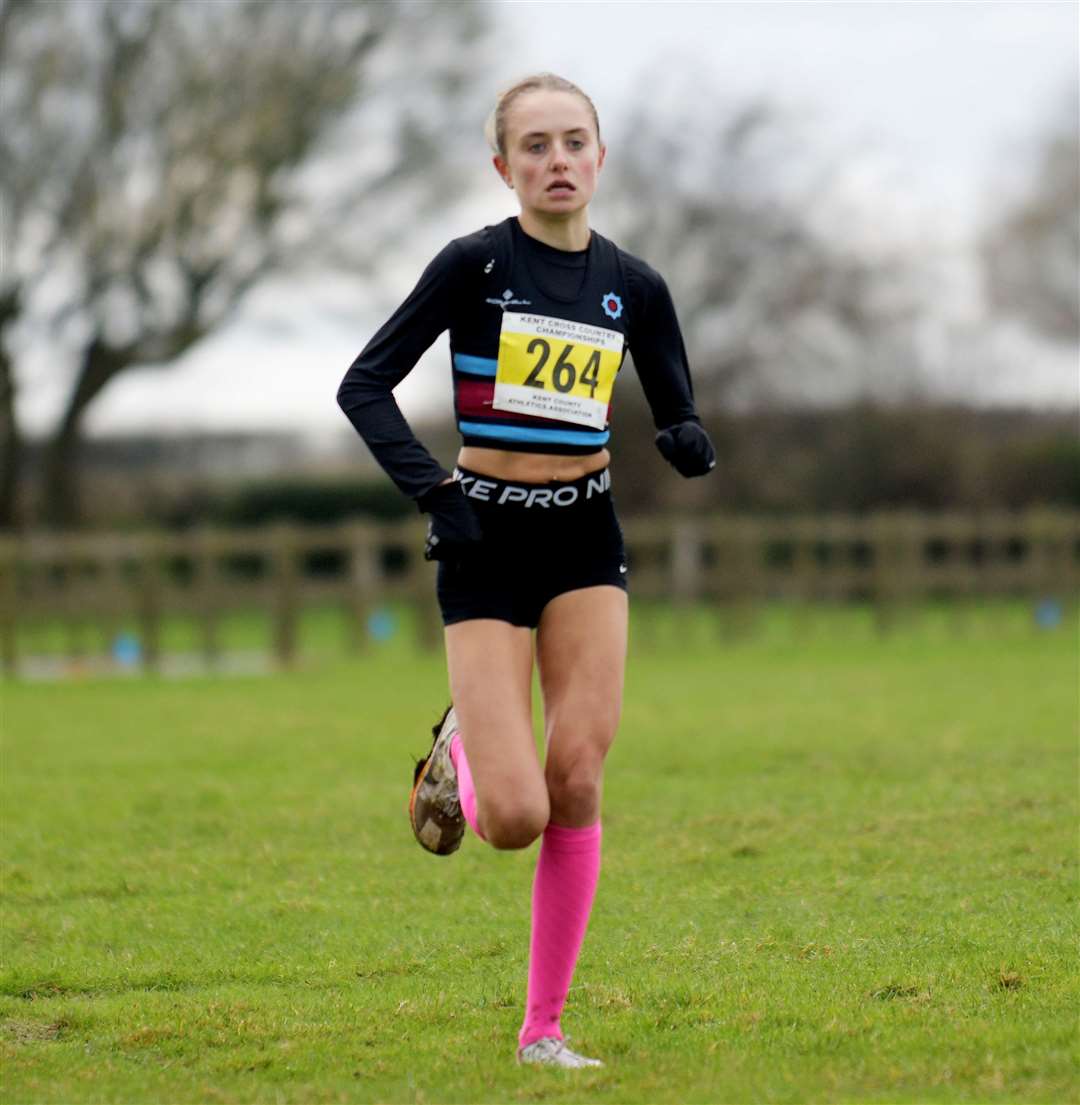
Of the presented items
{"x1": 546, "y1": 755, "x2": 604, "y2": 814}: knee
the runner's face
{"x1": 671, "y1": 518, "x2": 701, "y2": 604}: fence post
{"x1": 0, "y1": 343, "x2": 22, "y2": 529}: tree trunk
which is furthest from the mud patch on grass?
{"x1": 0, "y1": 343, "x2": 22, "y2": 529}: tree trunk

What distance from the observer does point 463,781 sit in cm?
458

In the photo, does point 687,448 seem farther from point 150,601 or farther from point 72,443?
point 72,443

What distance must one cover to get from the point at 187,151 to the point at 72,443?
5.36m

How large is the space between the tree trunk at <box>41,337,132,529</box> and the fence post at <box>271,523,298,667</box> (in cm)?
1030

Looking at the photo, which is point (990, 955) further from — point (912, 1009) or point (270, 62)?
point (270, 62)

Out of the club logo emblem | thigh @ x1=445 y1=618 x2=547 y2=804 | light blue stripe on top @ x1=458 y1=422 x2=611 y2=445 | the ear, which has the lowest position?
thigh @ x1=445 y1=618 x2=547 y2=804

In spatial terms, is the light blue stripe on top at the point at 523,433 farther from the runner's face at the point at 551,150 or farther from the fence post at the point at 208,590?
the fence post at the point at 208,590

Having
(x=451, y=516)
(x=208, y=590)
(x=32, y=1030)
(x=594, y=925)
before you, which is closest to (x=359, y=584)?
(x=208, y=590)

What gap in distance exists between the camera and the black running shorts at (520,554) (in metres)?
4.37

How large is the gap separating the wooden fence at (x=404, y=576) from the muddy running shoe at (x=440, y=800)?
15.3 m

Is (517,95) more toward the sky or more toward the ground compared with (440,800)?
more toward the sky

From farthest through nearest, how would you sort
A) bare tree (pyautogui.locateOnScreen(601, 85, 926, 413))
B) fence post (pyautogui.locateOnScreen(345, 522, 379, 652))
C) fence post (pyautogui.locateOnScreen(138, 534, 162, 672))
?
bare tree (pyautogui.locateOnScreen(601, 85, 926, 413))
fence post (pyautogui.locateOnScreen(345, 522, 379, 652))
fence post (pyautogui.locateOnScreen(138, 534, 162, 672))

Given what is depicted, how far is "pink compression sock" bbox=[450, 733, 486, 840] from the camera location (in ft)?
14.7

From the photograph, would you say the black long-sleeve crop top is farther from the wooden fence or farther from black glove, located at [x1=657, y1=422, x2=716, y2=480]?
the wooden fence
